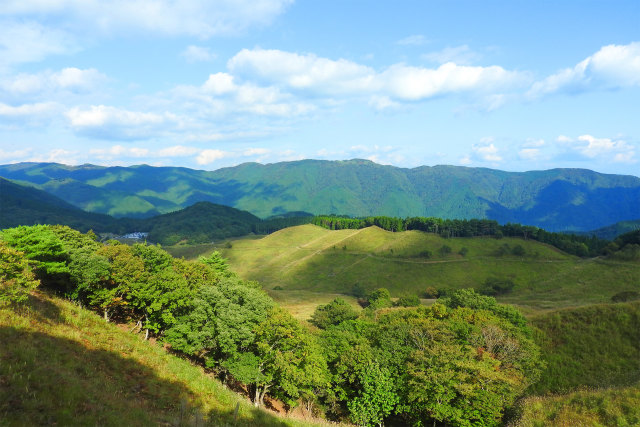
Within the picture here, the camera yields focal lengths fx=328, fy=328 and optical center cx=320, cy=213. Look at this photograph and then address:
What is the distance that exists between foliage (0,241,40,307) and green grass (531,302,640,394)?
200 ft

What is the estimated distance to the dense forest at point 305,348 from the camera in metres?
36.2

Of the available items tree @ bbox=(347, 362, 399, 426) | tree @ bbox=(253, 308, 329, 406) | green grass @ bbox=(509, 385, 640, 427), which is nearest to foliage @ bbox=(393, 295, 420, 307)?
tree @ bbox=(347, 362, 399, 426)

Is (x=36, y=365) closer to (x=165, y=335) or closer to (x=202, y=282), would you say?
(x=165, y=335)

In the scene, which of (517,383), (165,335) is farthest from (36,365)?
(517,383)

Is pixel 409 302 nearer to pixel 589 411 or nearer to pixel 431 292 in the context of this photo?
pixel 431 292

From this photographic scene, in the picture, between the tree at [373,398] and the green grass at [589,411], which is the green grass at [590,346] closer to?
the green grass at [589,411]

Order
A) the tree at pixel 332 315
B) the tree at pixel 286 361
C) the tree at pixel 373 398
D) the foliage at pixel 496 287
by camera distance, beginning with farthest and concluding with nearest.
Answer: the foliage at pixel 496 287
the tree at pixel 332 315
the tree at pixel 286 361
the tree at pixel 373 398

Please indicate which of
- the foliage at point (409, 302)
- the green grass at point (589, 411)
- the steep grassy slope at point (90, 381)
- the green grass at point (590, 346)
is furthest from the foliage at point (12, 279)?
the foliage at point (409, 302)

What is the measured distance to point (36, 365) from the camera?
18.7 meters

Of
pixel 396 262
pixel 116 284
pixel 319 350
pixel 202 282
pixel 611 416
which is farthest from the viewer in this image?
pixel 396 262

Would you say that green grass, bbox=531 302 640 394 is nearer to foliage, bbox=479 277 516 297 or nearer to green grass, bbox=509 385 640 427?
green grass, bbox=509 385 640 427

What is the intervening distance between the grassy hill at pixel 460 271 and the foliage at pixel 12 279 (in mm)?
96409

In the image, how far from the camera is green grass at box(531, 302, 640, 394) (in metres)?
44.9

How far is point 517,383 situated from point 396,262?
445 feet
